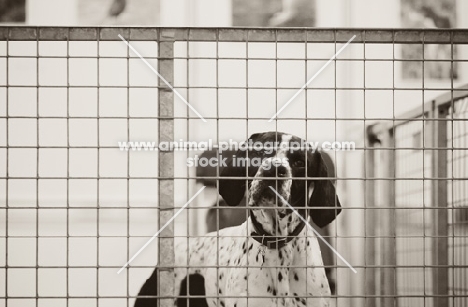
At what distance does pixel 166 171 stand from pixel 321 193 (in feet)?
2.28

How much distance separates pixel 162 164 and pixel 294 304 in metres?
0.74

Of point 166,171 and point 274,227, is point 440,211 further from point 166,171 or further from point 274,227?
point 166,171

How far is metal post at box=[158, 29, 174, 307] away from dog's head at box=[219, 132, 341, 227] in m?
0.30

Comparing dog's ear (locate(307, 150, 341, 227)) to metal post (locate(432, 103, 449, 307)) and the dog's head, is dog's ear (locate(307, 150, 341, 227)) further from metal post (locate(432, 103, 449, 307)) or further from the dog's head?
metal post (locate(432, 103, 449, 307))

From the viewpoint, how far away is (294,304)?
1.97 m

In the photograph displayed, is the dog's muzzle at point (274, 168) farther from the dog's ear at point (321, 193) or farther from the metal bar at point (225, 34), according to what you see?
the metal bar at point (225, 34)

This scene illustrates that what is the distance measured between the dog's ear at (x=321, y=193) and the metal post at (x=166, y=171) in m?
0.60

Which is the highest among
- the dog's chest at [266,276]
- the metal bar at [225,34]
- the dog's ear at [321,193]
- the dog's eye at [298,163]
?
the metal bar at [225,34]

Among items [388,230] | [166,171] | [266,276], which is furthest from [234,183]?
[388,230]

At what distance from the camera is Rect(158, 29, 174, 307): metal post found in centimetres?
145

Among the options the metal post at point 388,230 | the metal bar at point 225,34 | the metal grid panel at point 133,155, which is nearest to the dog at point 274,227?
the metal grid panel at point 133,155

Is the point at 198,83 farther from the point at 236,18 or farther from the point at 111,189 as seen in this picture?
the point at 111,189

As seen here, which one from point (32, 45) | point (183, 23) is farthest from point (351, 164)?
point (32, 45)

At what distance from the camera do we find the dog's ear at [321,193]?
6.40 feet
